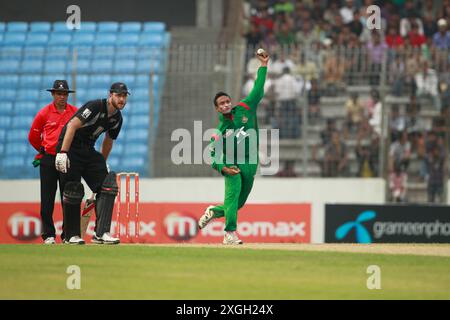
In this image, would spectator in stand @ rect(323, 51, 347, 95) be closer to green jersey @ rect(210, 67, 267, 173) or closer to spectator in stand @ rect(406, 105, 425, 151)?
spectator in stand @ rect(406, 105, 425, 151)

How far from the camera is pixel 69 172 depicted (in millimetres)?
14812

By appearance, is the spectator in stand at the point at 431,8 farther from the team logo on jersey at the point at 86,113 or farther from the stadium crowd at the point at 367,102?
the team logo on jersey at the point at 86,113

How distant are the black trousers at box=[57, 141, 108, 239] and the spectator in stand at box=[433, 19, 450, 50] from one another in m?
13.0

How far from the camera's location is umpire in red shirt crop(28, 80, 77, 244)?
15.6 m

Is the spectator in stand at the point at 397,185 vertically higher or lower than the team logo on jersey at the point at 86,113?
lower

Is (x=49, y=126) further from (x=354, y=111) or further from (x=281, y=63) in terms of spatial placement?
(x=354, y=111)

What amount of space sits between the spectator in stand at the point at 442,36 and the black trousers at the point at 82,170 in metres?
13.0

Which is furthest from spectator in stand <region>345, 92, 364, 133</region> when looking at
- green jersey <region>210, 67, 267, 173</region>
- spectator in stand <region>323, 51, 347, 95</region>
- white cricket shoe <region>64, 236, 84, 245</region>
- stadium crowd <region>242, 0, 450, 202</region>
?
white cricket shoe <region>64, 236, 84, 245</region>

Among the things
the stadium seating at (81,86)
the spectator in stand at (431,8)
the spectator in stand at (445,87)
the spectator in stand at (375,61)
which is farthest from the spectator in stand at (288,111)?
the spectator in stand at (431,8)

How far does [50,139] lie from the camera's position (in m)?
15.6

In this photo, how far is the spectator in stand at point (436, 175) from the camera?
2241 centimetres

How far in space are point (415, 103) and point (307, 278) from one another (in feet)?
38.1

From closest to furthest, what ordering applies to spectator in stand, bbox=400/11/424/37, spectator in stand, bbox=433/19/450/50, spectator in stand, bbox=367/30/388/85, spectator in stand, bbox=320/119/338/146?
spectator in stand, bbox=320/119/338/146 → spectator in stand, bbox=367/30/388/85 → spectator in stand, bbox=433/19/450/50 → spectator in stand, bbox=400/11/424/37
